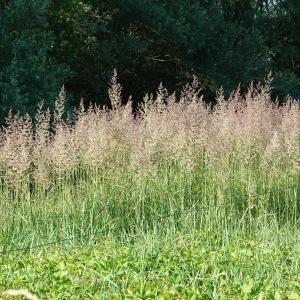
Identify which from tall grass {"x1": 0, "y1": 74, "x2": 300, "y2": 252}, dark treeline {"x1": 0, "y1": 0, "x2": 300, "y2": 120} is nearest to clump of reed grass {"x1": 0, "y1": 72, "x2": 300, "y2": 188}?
tall grass {"x1": 0, "y1": 74, "x2": 300, "y2": 252}

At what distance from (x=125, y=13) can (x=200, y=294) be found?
9371 millimetres

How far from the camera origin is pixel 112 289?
335 cm

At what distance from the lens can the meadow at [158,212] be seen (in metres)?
3.57

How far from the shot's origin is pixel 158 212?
Answer: 16.9 feet

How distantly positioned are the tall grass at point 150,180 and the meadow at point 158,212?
1 centimetres

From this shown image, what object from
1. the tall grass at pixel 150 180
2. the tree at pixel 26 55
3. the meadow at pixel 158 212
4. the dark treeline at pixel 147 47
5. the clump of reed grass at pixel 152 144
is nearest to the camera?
the meadow at pixel 158 212

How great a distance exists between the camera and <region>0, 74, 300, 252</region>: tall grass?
4.84 meters

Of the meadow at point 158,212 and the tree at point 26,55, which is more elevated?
the tree at point 26,55

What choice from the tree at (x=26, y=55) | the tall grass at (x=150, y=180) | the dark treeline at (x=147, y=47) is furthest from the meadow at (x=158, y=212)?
the dark treeline at (x=147, y=47)

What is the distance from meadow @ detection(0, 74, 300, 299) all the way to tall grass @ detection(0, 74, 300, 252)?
0.05 feet

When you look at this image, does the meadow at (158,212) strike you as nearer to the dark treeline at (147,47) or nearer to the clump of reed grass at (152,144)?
the clump of reed grass at (152,144)

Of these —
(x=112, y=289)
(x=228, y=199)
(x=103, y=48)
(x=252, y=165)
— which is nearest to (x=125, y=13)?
(x=103, y=48)

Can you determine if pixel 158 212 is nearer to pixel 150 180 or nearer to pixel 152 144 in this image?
pixel 150 180

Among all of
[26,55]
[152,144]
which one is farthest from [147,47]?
[152,144]
